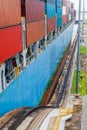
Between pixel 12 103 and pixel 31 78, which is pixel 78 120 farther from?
pixel 31 78

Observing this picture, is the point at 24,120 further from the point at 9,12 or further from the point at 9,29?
the point at 9,12

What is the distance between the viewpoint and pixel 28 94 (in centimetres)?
2105

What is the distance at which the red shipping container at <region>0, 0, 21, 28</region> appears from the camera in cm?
1425

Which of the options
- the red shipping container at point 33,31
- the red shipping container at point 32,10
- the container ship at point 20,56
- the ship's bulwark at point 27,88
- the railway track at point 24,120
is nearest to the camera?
the railway track at point 24,120

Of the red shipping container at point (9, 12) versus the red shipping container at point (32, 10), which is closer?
the red shipping container at point (9, 12)

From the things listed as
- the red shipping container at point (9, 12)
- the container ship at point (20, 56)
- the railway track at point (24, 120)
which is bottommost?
the railway track at point (24, 120)

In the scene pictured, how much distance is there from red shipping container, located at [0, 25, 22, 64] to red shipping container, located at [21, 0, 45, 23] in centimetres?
267

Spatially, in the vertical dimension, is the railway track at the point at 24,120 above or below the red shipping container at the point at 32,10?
below

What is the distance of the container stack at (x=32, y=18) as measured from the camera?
20.8 m

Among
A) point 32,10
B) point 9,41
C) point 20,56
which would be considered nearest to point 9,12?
point 9,41

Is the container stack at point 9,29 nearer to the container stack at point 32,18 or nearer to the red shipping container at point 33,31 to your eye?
the container stack at point 32,18

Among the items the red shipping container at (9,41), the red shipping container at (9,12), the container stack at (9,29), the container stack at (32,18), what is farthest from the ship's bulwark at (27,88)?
the red shipping container at (9,12)

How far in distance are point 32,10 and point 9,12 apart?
7.54 metres

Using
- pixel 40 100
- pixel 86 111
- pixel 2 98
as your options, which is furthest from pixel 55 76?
pixel 2 98
